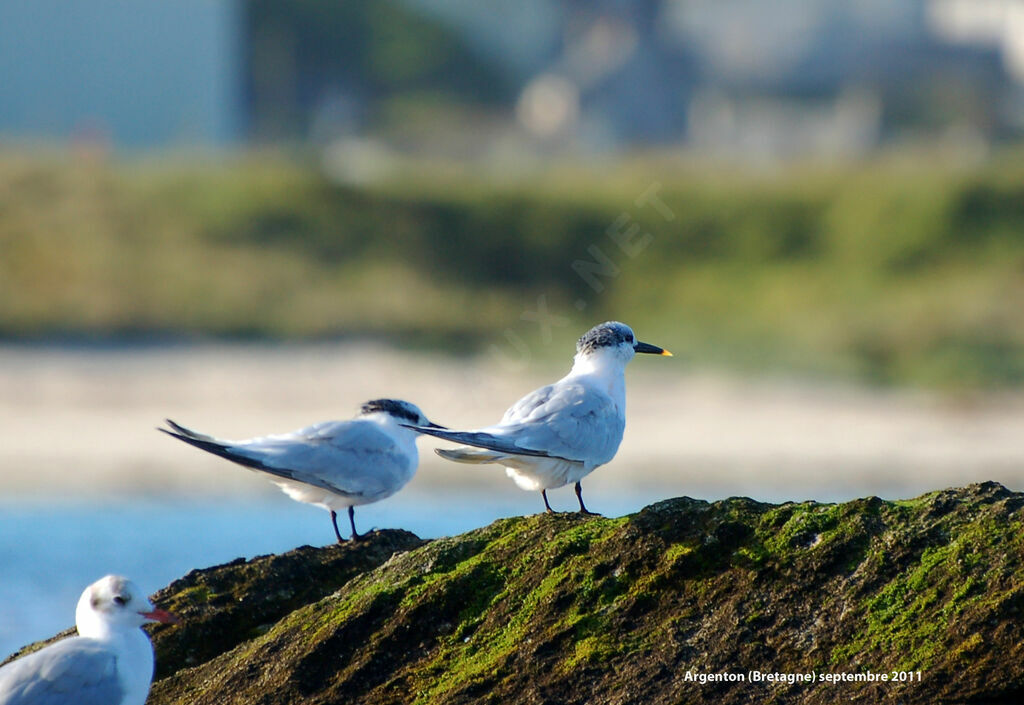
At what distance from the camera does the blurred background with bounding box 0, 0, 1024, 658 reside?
13.6m

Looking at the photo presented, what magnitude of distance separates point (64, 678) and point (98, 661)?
0.10 metres

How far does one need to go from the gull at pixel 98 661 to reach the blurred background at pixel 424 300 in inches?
182

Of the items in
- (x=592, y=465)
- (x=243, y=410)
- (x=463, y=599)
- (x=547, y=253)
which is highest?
(x=547, y=253)

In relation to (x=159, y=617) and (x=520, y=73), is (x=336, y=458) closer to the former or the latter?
(x=159, y=617)

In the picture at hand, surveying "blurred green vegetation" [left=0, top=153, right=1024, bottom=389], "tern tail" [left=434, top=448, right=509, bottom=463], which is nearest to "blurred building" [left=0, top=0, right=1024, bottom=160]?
"blurred green vegetation" [left=0, top=153, right=1024, bottom=389]

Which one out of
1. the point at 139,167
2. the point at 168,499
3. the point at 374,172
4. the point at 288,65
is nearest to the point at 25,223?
the point at 139,167

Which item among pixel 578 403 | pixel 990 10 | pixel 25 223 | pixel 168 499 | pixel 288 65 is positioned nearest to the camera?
pixel 578 403

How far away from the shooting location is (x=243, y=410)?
49.2 ft

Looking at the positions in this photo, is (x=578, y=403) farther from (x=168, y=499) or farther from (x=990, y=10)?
(x=990, y=10)

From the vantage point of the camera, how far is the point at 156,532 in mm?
11961

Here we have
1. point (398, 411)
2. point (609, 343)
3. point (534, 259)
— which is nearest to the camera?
point (609, 343)

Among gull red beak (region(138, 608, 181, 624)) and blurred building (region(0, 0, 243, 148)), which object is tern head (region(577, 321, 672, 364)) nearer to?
gull red beak (region(138, 608, 181, 624))

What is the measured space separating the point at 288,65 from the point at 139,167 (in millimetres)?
20175

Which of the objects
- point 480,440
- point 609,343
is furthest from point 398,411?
point 480,440
